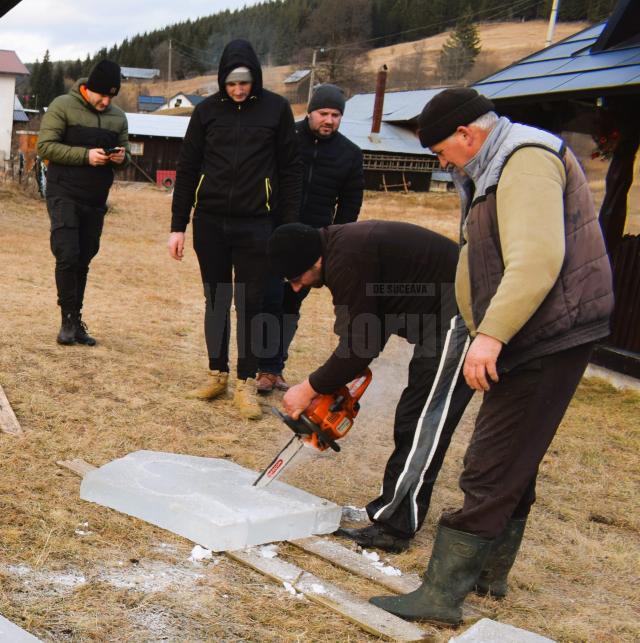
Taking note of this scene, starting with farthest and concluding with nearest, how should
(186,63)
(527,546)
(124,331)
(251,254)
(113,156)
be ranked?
(186,63), (124,331), (113,156), (251,254), (527,546)

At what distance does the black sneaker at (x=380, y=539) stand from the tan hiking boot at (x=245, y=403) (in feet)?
5.53

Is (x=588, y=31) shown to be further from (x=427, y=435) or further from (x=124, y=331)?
(x=427, y=435)

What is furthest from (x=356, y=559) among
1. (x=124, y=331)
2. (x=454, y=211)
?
(x=454, y=211)

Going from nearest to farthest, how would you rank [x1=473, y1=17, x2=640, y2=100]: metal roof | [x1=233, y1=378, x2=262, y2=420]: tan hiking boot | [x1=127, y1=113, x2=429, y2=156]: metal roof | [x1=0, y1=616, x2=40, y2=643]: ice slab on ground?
1. [x1=0, y1=616, x2=40, y2=643]: ice slab on ground
2. [x1=233, y1=378, x2=262, y2=420]: tan hiking boot
3. [x1=473, y1=17, x2=640, y2=100]: metal roof
4. [x1=127, y1=113, x2=429, y2=156]: metal roof

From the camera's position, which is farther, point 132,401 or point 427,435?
point 132,401

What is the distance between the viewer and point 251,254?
5129 mm

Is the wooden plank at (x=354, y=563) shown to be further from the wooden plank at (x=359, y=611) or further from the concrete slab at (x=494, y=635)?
the concrete slab at (x=494, y=635)

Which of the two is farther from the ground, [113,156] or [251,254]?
[113,156]

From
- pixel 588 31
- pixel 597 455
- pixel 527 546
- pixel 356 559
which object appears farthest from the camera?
pixel 588 31

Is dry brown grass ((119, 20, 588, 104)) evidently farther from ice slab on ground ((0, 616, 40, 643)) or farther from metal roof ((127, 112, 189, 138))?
ice slab on ground ((0, 616, 40, 643))

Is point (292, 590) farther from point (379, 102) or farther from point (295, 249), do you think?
point (379, 102)

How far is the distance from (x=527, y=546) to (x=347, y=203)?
9.79 feet

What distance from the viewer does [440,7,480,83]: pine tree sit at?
7625 centimetres

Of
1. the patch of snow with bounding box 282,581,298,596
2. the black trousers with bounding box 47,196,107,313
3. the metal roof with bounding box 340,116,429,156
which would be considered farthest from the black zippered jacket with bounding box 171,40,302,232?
the metal roof with bounding box 340,116,429,156
